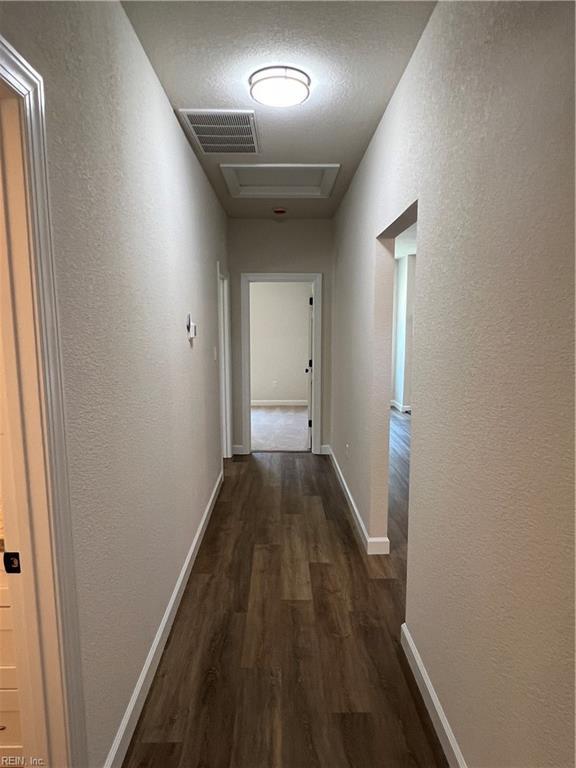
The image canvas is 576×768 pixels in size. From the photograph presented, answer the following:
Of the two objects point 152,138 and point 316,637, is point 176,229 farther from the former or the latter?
point 316,637

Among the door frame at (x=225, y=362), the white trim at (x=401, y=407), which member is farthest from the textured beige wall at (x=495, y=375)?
the white trim at (x=401, y=407)

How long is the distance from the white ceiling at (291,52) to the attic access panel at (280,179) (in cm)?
56

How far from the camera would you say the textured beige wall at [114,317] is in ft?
3.85

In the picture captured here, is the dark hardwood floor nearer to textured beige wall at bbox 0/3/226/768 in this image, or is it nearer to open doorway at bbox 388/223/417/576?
textured beige wall at bbox 0/3/226/768

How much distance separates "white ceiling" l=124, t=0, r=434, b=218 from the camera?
1.59m

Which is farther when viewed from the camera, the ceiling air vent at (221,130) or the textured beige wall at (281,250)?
the textured beige wall at (281,250)

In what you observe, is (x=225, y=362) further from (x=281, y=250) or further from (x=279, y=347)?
(x=279, y=347)

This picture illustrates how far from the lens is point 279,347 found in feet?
26.1

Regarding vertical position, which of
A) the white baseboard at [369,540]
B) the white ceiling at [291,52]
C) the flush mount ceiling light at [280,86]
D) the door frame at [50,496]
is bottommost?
the white baseboard at [369,540]

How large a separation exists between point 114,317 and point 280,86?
1.35m

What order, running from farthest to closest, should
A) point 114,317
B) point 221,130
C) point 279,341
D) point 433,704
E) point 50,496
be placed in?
1. point 279,341
2. point 221,130
3. point 433,704
4. point 114,317
5. point 50,496

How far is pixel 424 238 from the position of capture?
1.78 m

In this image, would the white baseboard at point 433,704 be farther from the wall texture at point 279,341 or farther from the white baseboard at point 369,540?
the wall texture at point 279,341

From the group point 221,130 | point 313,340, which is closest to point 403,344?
point 313,340
